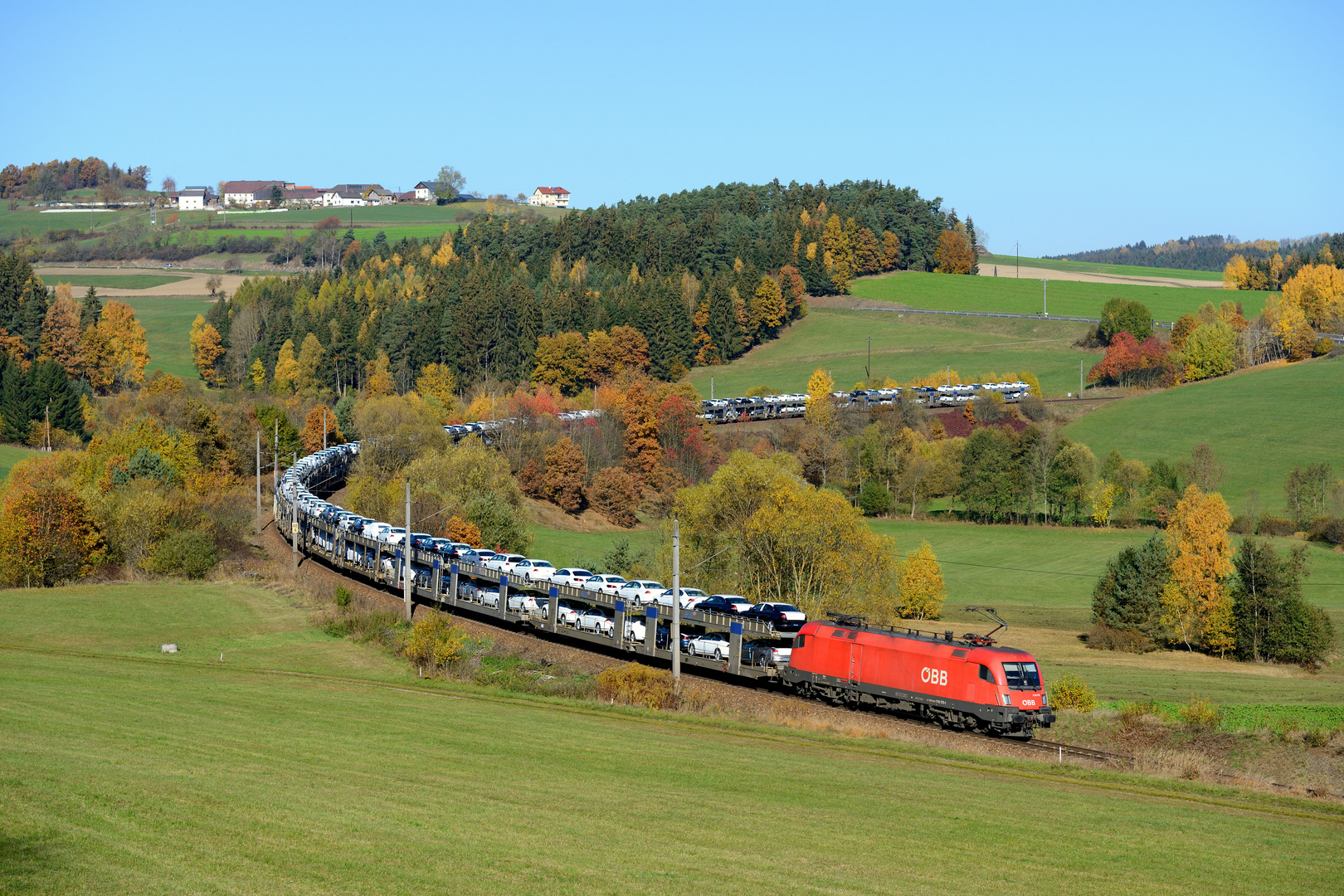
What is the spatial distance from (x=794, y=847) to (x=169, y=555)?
6226cm

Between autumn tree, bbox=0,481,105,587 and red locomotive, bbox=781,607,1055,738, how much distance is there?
48.5 metres

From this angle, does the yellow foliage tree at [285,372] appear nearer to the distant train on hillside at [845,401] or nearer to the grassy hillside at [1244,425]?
the distant train on hillside at [845,401]

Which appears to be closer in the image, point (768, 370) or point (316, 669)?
point (316, 669)

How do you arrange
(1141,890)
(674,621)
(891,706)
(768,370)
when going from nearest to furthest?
1. (1141,890)
2. (891,706)
3. (674,621)
4. (768,370)

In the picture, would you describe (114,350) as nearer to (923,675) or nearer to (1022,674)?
(923,675)

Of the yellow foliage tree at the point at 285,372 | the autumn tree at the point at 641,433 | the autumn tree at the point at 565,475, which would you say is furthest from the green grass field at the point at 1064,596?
the yellow foliage tree at the point at 285,372

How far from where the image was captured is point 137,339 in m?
184

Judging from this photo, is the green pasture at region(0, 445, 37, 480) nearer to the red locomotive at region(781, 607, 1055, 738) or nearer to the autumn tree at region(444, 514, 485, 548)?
the autumn tree at region(444, 514, 485, 548)

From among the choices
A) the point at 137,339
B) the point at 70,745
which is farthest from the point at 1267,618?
the point at 137,339

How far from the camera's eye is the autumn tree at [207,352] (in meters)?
194

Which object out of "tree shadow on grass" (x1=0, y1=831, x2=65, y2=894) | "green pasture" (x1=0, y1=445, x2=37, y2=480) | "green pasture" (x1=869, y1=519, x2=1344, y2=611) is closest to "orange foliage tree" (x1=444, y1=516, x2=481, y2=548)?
"green pasture" (x1=869, y1=519, x2=1344, y2=611)

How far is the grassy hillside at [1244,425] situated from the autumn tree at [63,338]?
141370 mm

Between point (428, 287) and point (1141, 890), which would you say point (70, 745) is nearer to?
point (1141, 890)

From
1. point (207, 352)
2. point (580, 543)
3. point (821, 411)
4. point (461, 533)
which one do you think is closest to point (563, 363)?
point (821, 411)
